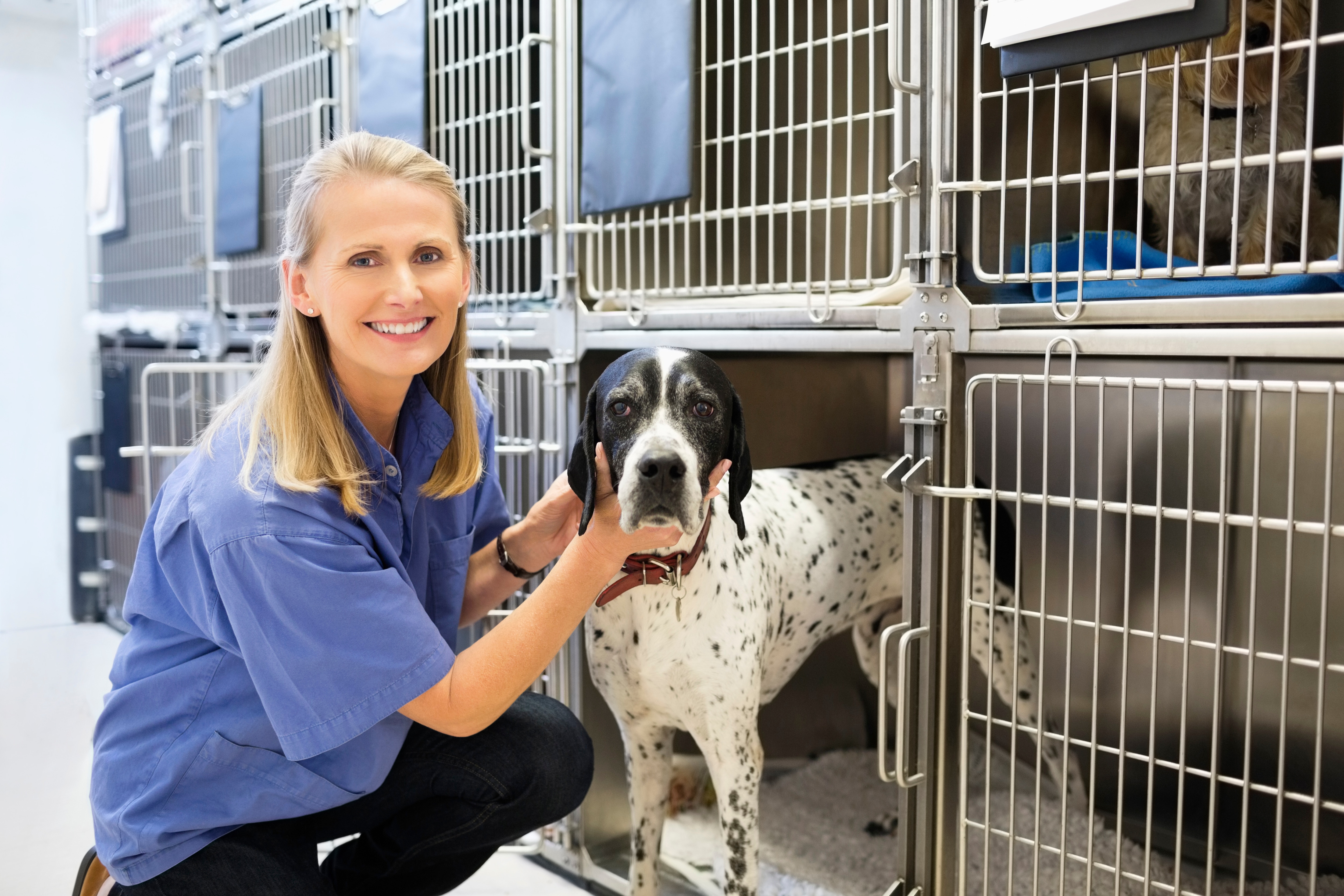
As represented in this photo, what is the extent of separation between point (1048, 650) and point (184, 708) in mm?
1935

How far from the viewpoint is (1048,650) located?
101 inches

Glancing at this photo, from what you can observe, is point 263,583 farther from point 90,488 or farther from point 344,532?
point 90,488

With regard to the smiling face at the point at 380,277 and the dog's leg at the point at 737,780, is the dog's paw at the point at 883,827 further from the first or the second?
the smiling face at the point at 380,277

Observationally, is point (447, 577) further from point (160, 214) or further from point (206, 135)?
point (160, 214)

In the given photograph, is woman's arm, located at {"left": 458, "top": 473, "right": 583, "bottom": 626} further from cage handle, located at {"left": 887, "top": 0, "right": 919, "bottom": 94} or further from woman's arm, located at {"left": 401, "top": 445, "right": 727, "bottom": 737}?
cage handle, located at {"left": 887, "top": 0, "right": 919, "bottom": 94}

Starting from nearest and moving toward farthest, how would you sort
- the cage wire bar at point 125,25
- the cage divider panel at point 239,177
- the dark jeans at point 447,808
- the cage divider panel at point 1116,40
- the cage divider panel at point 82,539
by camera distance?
the cage divider panel at point 1116,40, the dark jeans at point 447,808, the cage divider panel at point 239,177, the cage wire bar at point 125,25, the cage divider panel at point 82,539

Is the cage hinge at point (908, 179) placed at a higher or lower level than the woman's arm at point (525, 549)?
higher

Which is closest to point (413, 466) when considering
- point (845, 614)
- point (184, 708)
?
point (184, 708)

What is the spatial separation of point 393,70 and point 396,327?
1397 mm

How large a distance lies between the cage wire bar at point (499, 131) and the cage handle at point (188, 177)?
1.46 metres

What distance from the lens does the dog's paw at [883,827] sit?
2.48 meters

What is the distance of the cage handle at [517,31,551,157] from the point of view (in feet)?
7.58

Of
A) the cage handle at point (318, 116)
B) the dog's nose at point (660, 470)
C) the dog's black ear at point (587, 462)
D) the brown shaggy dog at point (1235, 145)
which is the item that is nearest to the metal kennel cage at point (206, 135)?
the cage handle at point (318, 116)

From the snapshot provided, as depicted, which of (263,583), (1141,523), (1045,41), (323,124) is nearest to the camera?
(263,583)
